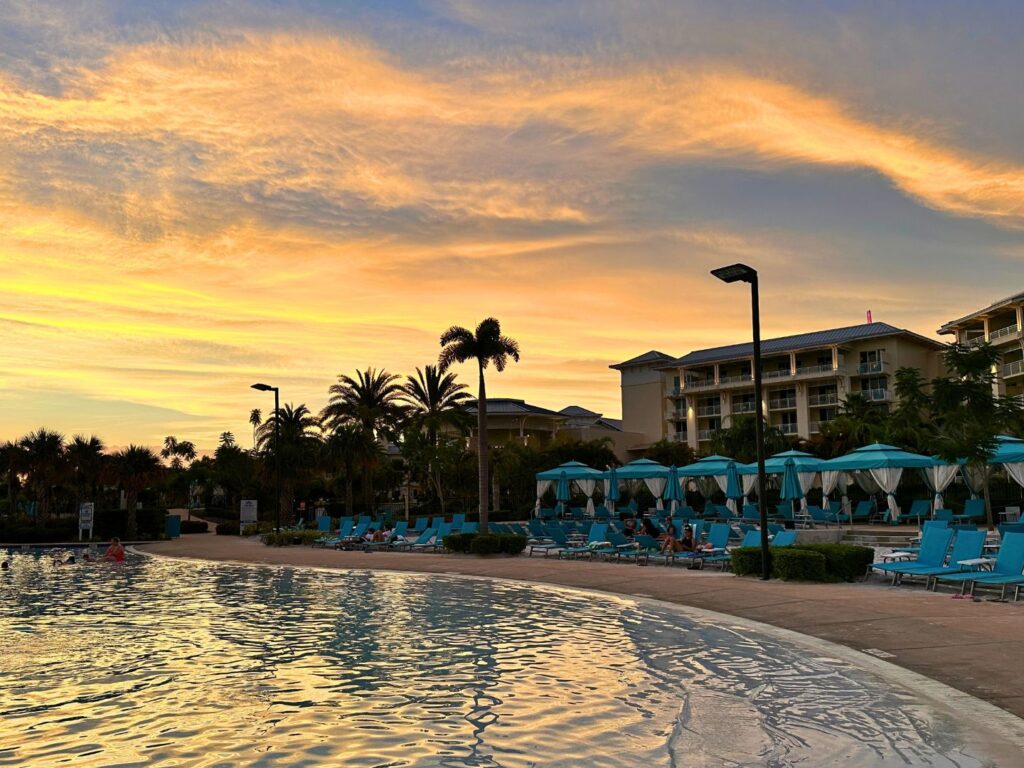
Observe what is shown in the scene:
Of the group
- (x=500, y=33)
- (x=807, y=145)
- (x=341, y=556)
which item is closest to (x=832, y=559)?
(x=807, y=145)

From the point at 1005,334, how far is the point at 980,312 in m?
2.97

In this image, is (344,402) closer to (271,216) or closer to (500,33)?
(271,216)

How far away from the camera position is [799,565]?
605 inches

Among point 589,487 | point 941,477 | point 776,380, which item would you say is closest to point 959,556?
point 941,477

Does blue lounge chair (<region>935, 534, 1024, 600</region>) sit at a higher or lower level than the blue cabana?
lower

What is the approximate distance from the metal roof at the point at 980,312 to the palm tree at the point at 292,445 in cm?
4648

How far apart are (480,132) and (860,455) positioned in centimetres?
1551

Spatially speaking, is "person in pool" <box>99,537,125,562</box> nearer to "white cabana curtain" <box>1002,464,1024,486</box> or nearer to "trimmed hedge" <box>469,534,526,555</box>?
"trimmed hedge" <box>469,534,526,555</box>

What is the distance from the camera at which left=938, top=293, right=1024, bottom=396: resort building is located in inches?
2222

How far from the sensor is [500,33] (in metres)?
16.1

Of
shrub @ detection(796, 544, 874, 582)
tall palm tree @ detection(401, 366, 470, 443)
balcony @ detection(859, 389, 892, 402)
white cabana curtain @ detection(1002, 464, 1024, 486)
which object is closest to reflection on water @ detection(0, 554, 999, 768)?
shrub @ detection(796, 544, 874, 582)

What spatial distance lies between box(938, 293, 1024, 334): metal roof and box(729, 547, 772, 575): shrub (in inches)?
1943

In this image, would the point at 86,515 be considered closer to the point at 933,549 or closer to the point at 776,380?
the point at 933,549

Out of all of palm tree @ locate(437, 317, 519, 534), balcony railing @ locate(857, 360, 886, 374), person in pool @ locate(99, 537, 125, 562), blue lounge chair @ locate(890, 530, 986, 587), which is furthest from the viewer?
balcony railing @ locate(857, 360, 886, 374)
